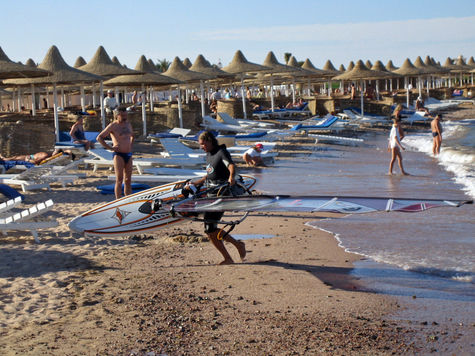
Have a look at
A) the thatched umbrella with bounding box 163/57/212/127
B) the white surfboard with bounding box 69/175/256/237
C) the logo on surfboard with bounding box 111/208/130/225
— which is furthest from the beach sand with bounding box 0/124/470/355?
the thatched umbrella with bounding box 163/57/212/127

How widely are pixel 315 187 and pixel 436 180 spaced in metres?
3.05

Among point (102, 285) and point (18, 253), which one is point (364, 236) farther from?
point (18, 253)

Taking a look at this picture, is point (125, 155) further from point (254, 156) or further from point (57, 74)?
point (57, 74)

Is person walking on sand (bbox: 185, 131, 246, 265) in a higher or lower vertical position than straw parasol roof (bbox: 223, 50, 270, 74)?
lower

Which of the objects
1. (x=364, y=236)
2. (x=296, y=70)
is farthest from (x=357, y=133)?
(x=364, y=236)

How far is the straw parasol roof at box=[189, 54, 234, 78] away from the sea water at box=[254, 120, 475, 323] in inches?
351

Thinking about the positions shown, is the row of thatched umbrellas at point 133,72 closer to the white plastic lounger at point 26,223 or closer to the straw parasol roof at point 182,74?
the straw parasol roof at point 182,74

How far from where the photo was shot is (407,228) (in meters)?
7.95

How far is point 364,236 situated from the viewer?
756cm

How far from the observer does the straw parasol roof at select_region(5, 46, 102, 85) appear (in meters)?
17.4

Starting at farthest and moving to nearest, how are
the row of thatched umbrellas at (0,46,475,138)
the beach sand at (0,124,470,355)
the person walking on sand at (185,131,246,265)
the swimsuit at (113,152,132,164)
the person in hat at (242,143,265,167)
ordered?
the row of thatched umbrellas at (0,46,475,138) < the person in hat at (242,143,265,167) < the swimsuit at (113,152,132,164) < the person walking on sand at (185,131,246,265) < the beach sand at (0,124,470,355)

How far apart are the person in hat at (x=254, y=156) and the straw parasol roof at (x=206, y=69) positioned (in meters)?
10.2

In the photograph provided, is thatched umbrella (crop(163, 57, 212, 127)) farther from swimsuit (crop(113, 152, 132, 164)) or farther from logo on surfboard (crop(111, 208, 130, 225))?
logo on surfboard (crop(111, 208, 130, 225))

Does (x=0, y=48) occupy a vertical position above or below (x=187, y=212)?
above
